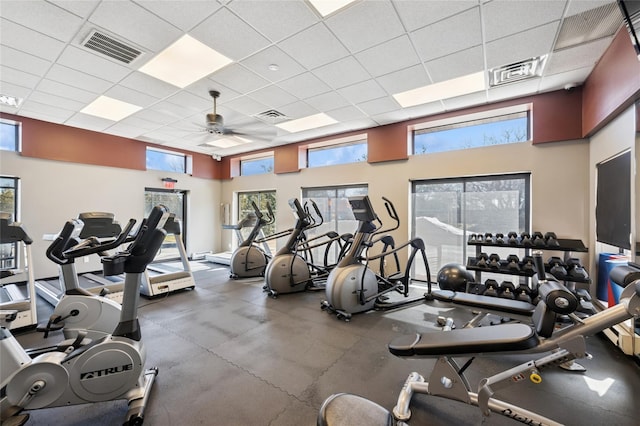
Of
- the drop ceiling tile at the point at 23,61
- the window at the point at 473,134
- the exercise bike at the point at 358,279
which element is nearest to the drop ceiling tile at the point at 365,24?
the exercise bike at the point at 358,279

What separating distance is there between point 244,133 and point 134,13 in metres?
1.94

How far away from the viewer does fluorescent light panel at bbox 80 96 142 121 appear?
14.3ft

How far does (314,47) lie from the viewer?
9.59 ft

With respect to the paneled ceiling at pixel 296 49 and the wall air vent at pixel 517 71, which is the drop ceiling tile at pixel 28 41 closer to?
the paneled ceiling at pixel 296 49

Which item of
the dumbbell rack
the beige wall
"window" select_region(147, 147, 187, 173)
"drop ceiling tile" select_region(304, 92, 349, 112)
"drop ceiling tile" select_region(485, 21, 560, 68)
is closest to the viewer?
"drop ceiling tile" select_region(485, 21, 560, 68)

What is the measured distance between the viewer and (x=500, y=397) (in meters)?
1.92

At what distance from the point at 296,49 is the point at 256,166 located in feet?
18.2

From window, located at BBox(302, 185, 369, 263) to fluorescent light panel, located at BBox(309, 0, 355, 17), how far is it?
3.84m

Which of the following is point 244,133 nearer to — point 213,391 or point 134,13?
point 134,13

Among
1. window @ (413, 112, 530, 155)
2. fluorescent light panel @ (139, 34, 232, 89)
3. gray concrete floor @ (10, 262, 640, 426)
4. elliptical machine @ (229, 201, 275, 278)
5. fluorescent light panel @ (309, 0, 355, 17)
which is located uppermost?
fluorescent light panel @ (309, 0, 355, 17)

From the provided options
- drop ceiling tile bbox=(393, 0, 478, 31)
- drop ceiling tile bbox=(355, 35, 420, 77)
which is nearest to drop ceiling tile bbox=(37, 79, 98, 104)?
drop ceiling tile bbox=(355, 35, 420, 77)

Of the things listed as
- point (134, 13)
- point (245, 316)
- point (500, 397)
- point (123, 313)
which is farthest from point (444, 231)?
point (134, 13)

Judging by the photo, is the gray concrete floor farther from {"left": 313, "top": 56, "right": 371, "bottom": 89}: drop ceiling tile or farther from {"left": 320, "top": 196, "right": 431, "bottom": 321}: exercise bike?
{"left": 313, "top": 56, "right": 371, "bottom": 89}: drop ceiling tile

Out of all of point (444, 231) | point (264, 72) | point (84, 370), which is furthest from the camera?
point (444, 231)
